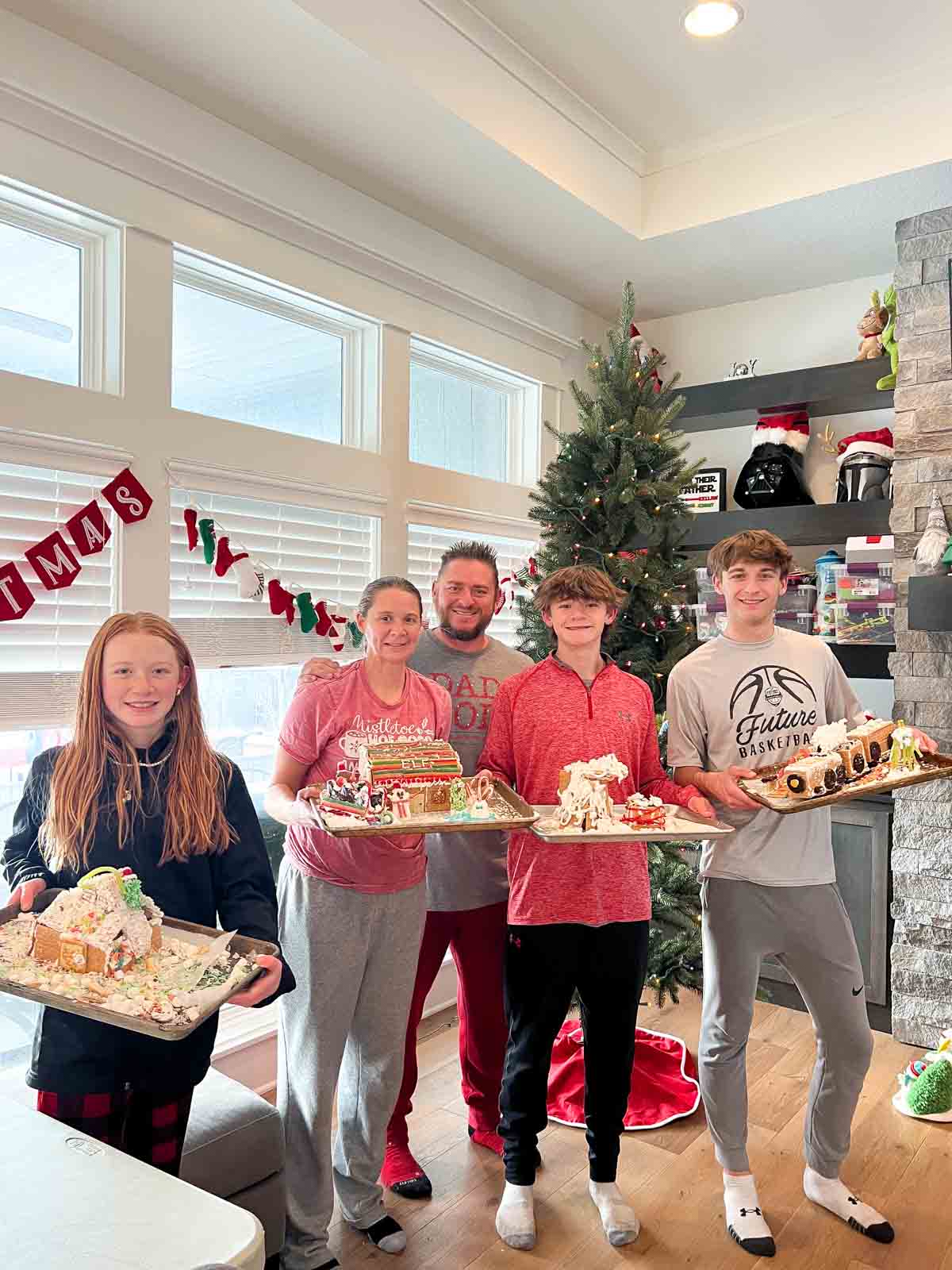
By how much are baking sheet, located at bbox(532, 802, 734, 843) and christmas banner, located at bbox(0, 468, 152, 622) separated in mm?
1329

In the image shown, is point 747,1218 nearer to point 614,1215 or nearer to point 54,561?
point 614,1215

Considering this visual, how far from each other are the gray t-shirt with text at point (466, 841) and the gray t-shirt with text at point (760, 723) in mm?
494

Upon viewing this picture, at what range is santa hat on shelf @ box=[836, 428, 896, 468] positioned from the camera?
3.48 meters

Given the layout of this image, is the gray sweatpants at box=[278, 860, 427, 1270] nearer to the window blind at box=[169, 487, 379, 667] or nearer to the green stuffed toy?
the window blind at box=[169, 487, 379, 667]

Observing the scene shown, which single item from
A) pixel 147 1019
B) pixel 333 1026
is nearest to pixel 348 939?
pixel 333 1026

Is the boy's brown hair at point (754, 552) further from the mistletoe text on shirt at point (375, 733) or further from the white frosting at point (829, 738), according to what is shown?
the mistletoe text on shirt at point (375, 733)

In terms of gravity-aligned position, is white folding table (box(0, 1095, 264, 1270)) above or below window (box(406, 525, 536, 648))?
below

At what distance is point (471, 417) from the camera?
389cm

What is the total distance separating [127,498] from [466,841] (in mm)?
1281

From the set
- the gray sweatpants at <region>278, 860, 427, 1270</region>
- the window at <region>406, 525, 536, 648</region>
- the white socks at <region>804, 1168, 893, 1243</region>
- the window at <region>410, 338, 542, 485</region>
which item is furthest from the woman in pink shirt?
the window at <region>410, 338, 542, 485</region>

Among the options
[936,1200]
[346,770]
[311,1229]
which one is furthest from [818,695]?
[311,1229]

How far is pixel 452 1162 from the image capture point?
98.9 inches

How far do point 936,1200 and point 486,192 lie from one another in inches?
126

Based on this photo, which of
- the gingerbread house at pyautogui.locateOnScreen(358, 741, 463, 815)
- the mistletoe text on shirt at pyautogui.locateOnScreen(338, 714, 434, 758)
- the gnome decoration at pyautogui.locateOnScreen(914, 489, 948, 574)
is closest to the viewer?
the gingerbread house at pyautogui.locateOnScreen(358, 741, 463, 815)
